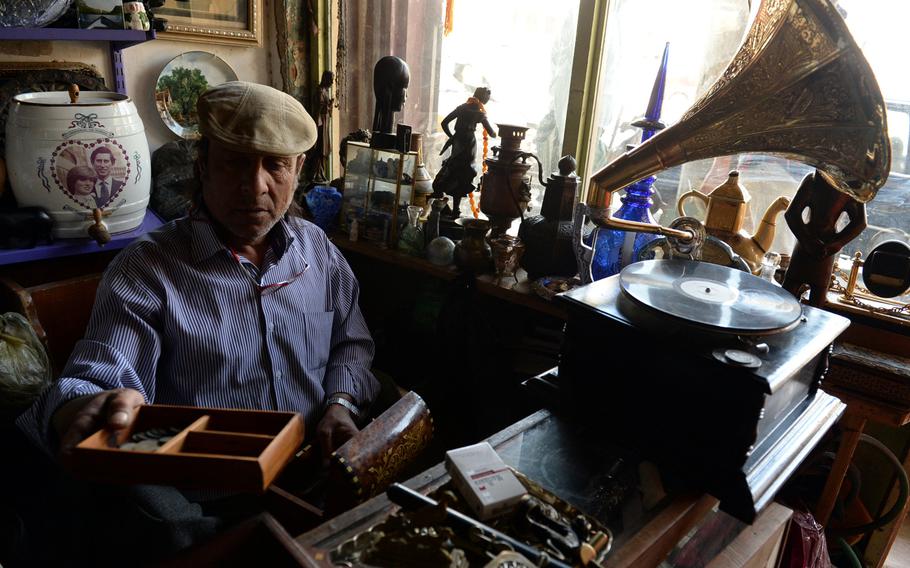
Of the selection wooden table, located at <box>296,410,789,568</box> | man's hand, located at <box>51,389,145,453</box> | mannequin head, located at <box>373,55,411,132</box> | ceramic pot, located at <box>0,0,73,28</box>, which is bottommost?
wooden table, located at <box>296,410,789,568</box>

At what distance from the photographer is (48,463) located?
1.75 meters

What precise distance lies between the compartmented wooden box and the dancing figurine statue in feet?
4.13

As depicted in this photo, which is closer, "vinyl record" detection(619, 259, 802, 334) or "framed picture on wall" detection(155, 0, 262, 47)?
"vinyl record" detection(619, 259, 802, 334)

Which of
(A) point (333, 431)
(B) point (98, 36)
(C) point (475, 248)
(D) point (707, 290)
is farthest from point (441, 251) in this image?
(B) point (98, 36)

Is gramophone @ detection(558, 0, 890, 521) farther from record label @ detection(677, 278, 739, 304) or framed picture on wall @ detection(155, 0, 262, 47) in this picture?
framed picture on wall @ detection(155, 0, 262, 47)

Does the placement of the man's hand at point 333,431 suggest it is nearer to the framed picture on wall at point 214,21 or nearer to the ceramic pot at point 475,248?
the ceramic pot at point 475,248

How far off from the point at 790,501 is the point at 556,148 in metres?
1.40

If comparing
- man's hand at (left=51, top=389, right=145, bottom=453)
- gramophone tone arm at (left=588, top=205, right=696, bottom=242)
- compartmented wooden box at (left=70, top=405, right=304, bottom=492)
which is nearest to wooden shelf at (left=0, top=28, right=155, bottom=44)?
man's hand at (left=51, top=389, right=145, bottom=453)

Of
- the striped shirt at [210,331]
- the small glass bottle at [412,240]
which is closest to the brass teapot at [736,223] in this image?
the small glass bottle at [412,240]

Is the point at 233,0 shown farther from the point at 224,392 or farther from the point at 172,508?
the point at 172,508

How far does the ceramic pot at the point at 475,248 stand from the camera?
1.86 m

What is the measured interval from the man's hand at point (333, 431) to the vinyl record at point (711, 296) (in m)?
0.72

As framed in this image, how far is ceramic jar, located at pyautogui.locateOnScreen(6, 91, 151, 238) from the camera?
5.33 ft

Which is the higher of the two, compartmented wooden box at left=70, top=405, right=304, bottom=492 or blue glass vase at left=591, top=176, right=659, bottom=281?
blue glass vase at left=591, top=176, right=659, bottom=281
